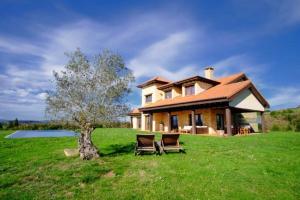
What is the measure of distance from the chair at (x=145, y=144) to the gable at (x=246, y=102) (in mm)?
13038

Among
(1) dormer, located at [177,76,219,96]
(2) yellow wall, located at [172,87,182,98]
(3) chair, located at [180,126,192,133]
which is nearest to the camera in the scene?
(3) chair, located at [180,126,192,133]

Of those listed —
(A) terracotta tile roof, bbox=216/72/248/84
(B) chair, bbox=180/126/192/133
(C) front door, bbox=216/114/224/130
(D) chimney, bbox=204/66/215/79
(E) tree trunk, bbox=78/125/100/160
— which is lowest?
(E) tree trunk, bbox=78/125/100/160

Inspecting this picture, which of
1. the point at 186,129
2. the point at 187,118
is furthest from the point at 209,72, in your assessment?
the point at 186,129

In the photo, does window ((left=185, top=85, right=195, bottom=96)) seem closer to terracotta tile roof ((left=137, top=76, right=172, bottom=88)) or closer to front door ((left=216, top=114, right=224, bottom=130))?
front door ((left=216, top=114, right=224, bottom=130))

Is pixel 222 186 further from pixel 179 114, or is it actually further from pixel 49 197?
pixel 179 114

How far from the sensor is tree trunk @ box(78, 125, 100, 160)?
10.2m

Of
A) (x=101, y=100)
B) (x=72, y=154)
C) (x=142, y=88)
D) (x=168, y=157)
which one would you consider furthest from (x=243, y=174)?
(x=142, y=88)

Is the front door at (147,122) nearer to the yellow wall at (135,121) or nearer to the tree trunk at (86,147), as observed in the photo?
the yellow wall at (135,121)

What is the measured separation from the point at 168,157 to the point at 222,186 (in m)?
3.97

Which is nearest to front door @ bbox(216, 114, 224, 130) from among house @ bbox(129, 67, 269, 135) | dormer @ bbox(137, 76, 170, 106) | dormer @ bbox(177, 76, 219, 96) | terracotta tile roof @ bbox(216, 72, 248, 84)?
house @ bbox(129, 67, 269, 135)

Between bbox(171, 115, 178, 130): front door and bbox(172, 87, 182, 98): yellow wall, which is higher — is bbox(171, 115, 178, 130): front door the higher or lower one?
the lower one

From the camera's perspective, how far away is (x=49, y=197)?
6141 mm

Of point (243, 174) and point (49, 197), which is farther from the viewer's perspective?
point (243, 174)

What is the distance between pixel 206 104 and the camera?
72.5 ft
